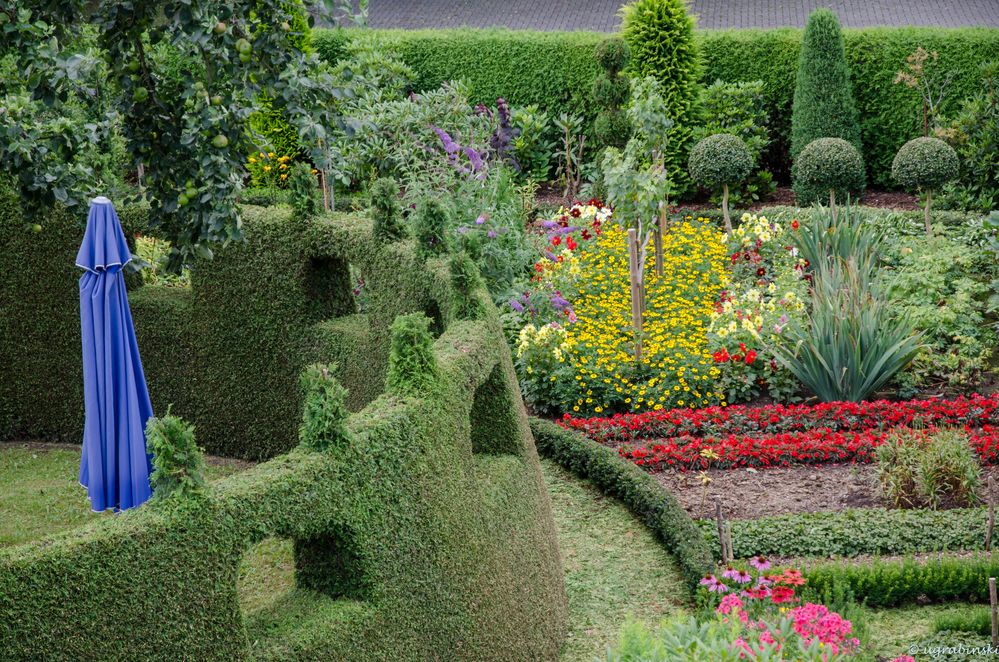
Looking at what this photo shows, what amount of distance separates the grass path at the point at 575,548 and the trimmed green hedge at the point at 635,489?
0.27 ft

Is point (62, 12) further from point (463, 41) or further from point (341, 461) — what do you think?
point (463, 41)

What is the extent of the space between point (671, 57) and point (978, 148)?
3792 mm

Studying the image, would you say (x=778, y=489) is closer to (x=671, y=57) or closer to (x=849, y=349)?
(x=849, y=349)

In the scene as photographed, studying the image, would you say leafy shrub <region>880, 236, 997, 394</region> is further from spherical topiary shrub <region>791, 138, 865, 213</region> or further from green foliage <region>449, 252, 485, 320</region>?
green foliage <region>449, 252, 485, 320</region>

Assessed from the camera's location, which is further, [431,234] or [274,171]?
[274,171]

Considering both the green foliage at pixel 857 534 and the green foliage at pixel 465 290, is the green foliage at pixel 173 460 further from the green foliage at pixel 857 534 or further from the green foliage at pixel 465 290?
the green foliage at pixel 857 534

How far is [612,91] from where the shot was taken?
14234mm

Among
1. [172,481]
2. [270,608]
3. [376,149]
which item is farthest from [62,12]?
[376,149]

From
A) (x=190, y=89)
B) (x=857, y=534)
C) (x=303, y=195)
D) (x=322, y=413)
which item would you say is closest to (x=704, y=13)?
(x=303, y=195)

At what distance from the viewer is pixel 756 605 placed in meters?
6.75

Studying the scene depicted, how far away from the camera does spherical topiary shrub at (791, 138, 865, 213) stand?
44.8ft

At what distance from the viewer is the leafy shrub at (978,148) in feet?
46.0

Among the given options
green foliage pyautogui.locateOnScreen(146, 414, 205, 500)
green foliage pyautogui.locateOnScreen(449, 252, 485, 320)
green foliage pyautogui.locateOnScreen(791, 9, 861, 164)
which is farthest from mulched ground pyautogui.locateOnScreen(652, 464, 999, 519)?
green foliage pyautogui.locateOnScreen(791, 9, 861, 164)

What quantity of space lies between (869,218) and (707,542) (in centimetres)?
675
